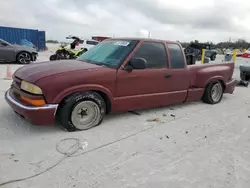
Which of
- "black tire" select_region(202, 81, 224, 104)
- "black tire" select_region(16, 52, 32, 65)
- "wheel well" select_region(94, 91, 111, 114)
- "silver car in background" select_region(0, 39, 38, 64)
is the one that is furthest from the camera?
"black tire" select_region(16, 52, 32, 65)

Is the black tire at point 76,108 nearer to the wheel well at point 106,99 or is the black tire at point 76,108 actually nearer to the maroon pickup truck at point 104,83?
the maroon pickup truck at point 104,83

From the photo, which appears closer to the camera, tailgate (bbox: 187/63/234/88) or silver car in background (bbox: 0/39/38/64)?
tailgate (bbox: 187/63/234/88)

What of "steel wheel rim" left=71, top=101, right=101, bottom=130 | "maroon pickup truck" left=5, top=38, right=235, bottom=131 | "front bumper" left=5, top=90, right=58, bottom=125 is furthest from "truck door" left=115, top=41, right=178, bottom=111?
"front bumper" left=5, top=90, right=58, bottom=125

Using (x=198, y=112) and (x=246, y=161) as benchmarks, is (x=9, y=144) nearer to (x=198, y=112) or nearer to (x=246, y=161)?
(x=246, y=161)

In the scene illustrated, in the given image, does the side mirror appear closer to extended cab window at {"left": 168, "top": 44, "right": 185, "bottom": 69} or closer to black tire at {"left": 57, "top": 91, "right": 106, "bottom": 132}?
black tire at {"left": 57, "top": 91, "right": 106, "bottom": 132}

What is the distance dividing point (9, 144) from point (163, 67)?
→ 306 centimetres

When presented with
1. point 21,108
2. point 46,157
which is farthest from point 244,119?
point 21,108

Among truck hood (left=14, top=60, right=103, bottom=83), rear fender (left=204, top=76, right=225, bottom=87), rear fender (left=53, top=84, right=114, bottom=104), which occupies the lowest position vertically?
rear fender (left=53, top=84, right=114, bottom=104)

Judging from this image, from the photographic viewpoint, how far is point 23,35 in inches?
901

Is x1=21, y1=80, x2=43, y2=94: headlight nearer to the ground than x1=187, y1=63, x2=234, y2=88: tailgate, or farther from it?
nearer to the ground

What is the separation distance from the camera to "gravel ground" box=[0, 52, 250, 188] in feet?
8.32

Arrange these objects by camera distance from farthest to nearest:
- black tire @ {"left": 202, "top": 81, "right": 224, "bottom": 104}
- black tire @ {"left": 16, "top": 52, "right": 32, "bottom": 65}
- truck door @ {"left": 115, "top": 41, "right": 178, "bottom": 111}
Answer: black tire @ {"left": 16, "top": 52, "right": 32, "bottom": 65} → black tire @ {"left": 202, "top": 81, "right": 224, "bottom": 104} → truck door @ {"left": 115, "top": 41, "right": 178, "bottom": 111}

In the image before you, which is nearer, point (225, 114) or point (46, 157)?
point (46, 157)

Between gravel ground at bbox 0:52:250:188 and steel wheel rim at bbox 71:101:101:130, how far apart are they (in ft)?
0.48
